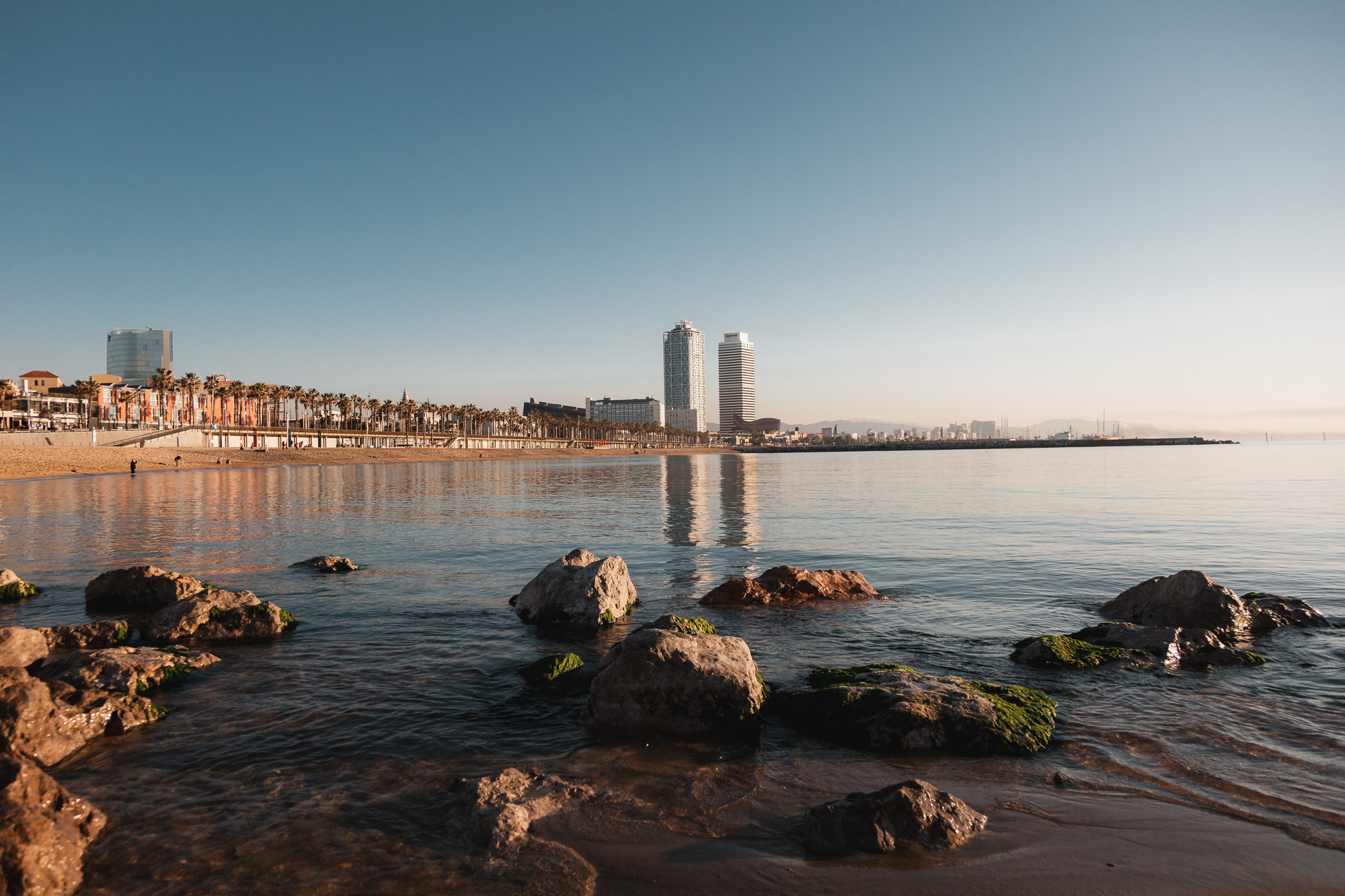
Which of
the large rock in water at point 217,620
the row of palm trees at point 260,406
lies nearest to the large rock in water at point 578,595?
the large rock in water at point 217,620

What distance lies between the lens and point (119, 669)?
8719mm

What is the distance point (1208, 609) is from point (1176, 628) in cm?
197

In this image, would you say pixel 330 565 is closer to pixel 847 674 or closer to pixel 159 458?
pixel 847 674

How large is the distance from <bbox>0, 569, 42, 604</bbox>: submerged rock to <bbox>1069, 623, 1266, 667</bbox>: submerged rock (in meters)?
20.8

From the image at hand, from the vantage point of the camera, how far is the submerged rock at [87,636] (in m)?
10.6

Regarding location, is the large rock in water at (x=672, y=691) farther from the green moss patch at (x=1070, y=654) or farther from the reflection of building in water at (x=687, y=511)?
the reflection of building in water at (x=687, y=511)

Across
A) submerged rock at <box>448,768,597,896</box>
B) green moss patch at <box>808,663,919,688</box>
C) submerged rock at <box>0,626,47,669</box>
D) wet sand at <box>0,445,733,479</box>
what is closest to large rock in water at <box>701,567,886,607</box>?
green moss patch at <box>808,663,919,688</box>

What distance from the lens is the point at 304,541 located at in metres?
25.0

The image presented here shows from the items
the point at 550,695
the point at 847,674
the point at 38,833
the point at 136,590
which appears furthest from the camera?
the point at 136,590

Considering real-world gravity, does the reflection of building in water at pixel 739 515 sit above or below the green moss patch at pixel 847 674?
below

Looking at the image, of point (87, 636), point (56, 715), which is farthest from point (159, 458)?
point (56, 715)

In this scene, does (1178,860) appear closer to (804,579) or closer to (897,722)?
(897,722)

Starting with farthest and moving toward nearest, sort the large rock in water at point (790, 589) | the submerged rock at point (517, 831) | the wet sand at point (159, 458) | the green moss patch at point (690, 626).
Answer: the wet sand at point (159, 458), the large rock in water at point (790, 589), the green moss patch at point (690, 626), the submerged rock at point (517, 831)

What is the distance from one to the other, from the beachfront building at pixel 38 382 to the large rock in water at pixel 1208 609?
227 metres
